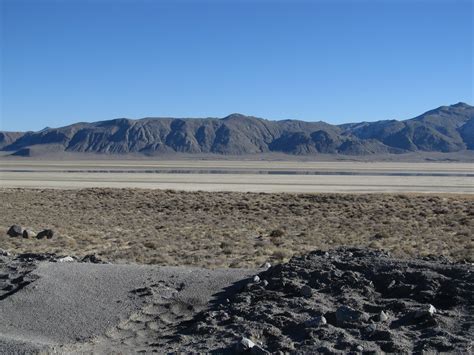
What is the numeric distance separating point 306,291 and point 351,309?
1140 millimetres

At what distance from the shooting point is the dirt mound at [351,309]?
7.46m

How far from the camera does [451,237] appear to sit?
20688mm

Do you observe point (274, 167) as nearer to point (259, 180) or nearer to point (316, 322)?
point (259, 180)

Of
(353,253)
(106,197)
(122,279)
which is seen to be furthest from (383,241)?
(106,197)

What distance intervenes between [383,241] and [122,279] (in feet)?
39.9

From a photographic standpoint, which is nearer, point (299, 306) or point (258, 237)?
point (299, 306)

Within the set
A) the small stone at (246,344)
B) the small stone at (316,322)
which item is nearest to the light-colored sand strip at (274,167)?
the small stone at (316,322)

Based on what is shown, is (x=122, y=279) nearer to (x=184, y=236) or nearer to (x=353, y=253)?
(x=353, y=253)

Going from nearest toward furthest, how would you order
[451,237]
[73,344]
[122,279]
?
[73,344] → [122,279] → [451,237]

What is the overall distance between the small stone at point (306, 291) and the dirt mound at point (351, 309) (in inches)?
0.6

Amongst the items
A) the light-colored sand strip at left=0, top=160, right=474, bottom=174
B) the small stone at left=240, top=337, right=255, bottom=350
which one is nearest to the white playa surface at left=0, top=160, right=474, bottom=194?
the light-colored sand strip at left=0, top=160, right=474, bottom=174

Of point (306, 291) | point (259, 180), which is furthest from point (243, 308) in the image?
point (259, 180)

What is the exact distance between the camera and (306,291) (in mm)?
9297

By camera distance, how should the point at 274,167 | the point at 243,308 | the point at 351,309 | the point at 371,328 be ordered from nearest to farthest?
the point at 371,328 → the point at 351,309 → the point at 243,308 → the point at 274,167
